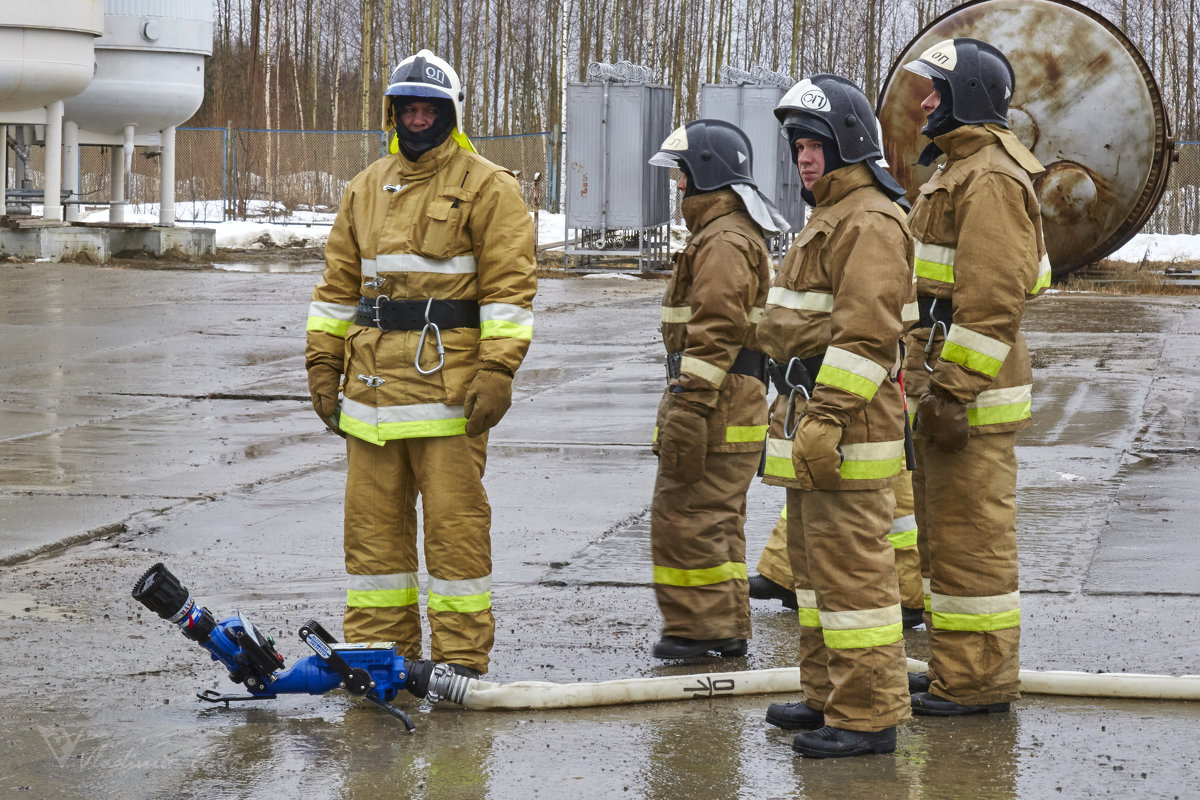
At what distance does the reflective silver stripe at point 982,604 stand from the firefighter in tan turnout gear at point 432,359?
150 centimetres

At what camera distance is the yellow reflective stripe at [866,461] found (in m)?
4.26

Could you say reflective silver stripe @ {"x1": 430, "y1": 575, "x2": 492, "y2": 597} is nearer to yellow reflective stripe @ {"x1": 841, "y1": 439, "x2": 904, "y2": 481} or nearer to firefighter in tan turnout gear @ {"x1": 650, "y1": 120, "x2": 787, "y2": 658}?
firefighter in tan turnout gear @ {"x1": 650, "y1": 120, "x2": 787, "y2": 658}

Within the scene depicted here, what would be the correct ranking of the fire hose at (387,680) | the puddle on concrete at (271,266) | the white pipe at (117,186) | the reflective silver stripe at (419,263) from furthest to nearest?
the white pipe at (117,186)
the puddle on concrete at (271,266)
the reflective silver stripe at (419,263)
the fire hose at (387,680)

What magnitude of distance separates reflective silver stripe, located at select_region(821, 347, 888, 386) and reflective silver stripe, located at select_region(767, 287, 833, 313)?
0.23 meters

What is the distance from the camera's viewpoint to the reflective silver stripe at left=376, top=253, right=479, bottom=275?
4887 mm

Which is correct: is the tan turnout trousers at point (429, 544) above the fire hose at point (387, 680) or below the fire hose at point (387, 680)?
above

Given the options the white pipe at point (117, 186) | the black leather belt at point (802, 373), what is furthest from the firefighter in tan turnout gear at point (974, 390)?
the white pipe at point (117, 186)

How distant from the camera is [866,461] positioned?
4.27 m

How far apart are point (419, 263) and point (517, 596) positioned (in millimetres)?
1796

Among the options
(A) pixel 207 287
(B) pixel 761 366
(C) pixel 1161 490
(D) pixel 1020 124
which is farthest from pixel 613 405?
(A) pixel 207 287

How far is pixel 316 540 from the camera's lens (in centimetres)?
700

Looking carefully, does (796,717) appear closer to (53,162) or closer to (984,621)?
(984,621)

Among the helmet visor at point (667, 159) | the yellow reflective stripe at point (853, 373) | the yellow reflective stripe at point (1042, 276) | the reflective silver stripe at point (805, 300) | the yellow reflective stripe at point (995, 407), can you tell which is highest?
the helmet visor at point (667, 159)

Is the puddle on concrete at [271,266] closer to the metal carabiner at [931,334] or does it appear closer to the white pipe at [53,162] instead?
the white pipe at [53,162]
